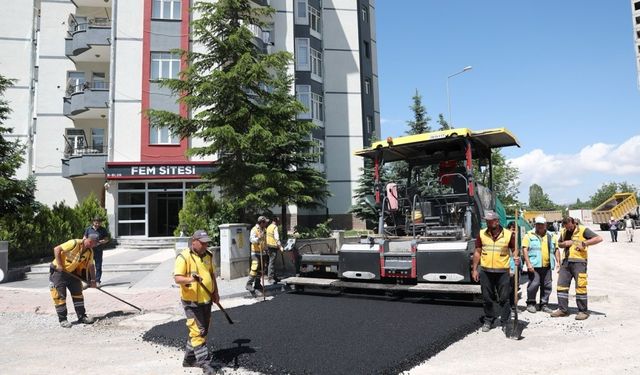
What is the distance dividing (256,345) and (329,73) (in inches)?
1100

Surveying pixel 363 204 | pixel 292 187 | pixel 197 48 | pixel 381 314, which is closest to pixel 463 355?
pixel 381 314

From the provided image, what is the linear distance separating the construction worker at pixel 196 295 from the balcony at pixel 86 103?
70.8 feet

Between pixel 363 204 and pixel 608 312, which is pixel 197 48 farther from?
pixel 608 312

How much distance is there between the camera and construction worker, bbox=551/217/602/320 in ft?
23.9

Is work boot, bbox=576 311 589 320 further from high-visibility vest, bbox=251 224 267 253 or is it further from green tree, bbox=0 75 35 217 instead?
green tree, bbox=0 75 35 217

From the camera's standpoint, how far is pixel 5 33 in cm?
2864

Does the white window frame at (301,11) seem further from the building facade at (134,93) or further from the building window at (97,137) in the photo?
the building window at (97,137)

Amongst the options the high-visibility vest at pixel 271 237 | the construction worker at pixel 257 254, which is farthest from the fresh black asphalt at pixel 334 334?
the high-visibility vest at pixel 271 237

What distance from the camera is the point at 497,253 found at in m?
6.59

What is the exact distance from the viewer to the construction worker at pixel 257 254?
9797 millimetres

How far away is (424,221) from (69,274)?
6207mm

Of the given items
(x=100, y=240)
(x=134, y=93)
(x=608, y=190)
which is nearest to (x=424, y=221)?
(x=100, y=240)

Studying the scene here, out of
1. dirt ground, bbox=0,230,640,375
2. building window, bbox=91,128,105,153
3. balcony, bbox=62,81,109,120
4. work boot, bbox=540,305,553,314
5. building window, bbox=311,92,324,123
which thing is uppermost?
building window, bbox=311,92,324,123

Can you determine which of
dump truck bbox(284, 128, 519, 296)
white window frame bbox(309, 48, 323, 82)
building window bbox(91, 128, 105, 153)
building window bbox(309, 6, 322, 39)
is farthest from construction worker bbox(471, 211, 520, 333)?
building window bbox(309, 6, 322, 39)
